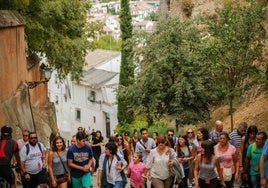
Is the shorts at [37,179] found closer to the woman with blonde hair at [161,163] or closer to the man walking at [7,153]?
the man walking at [7,153]

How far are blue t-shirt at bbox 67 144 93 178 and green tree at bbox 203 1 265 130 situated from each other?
10.3 metres

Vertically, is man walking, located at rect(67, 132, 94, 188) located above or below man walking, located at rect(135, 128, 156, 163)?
above

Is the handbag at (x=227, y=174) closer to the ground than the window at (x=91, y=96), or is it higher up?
higher up

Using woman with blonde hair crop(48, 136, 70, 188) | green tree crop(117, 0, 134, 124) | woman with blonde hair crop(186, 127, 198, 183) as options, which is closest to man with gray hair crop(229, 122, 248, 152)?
woman with blonde hair crop(186, 127, 198, 183)

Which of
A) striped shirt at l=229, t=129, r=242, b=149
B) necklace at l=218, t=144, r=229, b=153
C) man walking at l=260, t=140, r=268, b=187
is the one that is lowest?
striped shirt at l=229, t=129, r=242, b=149

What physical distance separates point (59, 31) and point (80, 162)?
1422 centimetres

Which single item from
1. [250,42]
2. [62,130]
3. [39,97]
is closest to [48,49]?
[39,97]

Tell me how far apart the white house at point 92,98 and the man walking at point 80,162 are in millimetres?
41521

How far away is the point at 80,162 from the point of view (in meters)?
10.9

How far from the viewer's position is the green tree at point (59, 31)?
72.9 ft

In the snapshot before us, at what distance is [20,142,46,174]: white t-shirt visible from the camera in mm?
11398

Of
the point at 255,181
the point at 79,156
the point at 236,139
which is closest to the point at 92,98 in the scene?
the point at 236,139

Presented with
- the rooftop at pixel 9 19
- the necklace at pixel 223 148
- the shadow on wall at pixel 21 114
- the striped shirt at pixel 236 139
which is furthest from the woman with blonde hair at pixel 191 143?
the rooftop at pixel 9 19

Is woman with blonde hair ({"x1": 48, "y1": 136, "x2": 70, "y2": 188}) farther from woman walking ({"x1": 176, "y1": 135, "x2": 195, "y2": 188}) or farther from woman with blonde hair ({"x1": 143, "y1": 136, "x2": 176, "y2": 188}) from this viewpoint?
woman walking ({"x1": 176, "y1": 135, "x2": 195, "y2": 188})
